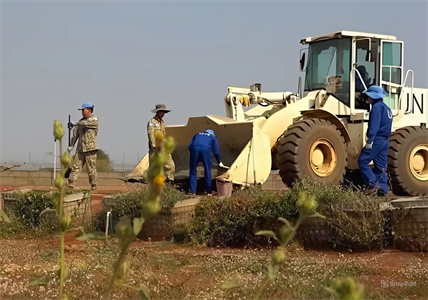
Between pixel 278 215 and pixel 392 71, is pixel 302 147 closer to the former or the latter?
pixel 278 215

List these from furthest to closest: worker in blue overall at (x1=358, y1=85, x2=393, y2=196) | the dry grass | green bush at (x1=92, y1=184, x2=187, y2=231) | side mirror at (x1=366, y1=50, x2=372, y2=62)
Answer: side mirror at (x1=366, y1=50, x2=372, y2=62) < worker in blue overall at (x1=358, y1=85, x2=393, y2=196) < green bush at (x1=92, y1=184, x2=187, y2=231) < the dry grass

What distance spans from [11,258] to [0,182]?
18064 mm

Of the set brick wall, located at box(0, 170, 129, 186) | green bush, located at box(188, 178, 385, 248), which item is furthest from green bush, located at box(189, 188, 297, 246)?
brick wall, located at box(0, 170, 129, 186)

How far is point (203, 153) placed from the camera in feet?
35.3

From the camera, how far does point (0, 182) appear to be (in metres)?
24.6

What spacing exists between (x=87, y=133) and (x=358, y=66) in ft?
16.7

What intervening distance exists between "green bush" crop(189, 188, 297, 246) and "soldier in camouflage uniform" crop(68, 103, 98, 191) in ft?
12.9

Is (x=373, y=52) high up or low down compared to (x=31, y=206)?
up

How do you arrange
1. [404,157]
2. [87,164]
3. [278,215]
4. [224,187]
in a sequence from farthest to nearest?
[87,164] → [404,157] → [224,187] → [278,215]

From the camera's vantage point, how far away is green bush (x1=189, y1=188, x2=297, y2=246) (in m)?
8.41

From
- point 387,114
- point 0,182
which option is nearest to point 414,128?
point 387,114

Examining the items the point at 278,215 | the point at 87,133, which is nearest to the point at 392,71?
the point at 278,215

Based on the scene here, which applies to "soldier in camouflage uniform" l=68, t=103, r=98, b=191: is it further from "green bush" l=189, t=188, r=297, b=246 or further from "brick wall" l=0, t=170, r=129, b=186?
"brick wall" l=0, t=170, r=129, b=186

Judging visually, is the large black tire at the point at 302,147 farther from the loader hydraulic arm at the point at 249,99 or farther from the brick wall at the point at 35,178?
the brick wall at the point at 35,178
